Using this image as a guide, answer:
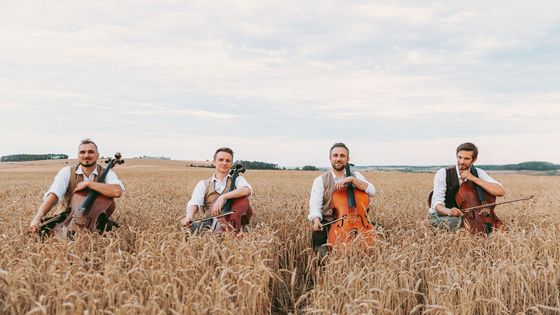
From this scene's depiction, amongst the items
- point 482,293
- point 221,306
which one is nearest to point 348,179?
point 482,293

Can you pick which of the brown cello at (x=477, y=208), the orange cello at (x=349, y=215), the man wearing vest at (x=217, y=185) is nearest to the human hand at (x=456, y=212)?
the brown cello at (x=477, y=208)

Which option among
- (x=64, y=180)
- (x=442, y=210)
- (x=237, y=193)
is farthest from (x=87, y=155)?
(x=442, y=210)

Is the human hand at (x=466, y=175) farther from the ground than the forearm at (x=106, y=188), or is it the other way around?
the human hand at (x=466, y=175)

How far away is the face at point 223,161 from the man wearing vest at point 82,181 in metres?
1.49

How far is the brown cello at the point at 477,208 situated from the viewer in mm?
6754

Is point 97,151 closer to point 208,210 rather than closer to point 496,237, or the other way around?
point 208,210

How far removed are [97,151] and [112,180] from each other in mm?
536

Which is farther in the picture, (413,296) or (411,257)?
(411,257)

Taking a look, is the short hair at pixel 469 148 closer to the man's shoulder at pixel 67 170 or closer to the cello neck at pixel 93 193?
the cello neck at pixel 93 193

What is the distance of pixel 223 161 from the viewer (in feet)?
23.3

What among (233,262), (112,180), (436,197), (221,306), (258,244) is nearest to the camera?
(221,306)

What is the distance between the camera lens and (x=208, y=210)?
23.0 ft

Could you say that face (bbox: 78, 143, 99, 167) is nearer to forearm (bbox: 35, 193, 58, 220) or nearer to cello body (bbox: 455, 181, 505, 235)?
forearm (bbox: 35, 193, 58, 220)

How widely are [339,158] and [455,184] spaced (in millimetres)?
2150
